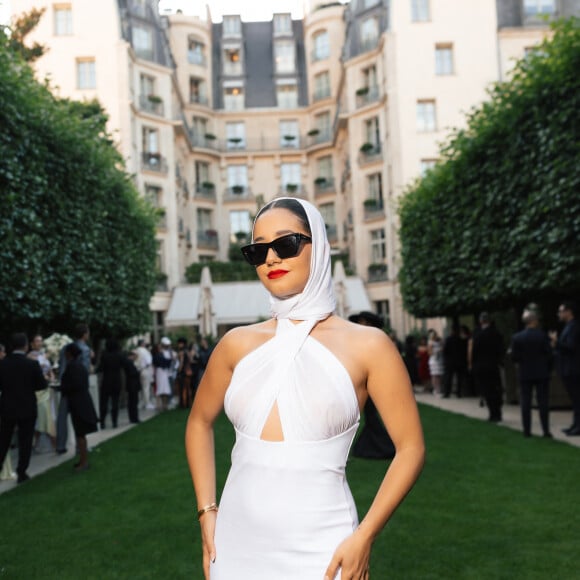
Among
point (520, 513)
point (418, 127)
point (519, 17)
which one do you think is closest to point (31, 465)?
point (520, 513)

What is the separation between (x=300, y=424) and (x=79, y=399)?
9.66m

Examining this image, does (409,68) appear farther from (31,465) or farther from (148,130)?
(31,465)

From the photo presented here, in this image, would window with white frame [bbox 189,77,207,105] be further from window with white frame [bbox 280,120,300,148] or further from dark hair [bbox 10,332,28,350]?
dark hair [bbox 10,332,28,350]

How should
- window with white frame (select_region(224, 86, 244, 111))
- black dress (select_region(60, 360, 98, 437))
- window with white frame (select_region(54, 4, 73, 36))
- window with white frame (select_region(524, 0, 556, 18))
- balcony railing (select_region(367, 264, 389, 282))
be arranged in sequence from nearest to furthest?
black dress (select_region(60, 360, 98, 437))
window with white frame (select_region(524, 0, 556, 18))
window with white frame (select_region(54, 4, 73, 36))
balcony railing (select_region(367, 264, 389, 282))
window with white frame (select_region(224, 86, 244, 111))

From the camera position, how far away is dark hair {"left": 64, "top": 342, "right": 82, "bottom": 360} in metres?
11.3

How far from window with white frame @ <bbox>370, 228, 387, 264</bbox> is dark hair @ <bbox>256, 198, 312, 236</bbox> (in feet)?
127

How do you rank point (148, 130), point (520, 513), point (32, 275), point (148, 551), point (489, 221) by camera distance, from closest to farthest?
point (148, 551)
point (520, 513)
point (32, 275)
point (489, 221)
point (148, 130)

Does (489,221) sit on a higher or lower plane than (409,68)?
lower

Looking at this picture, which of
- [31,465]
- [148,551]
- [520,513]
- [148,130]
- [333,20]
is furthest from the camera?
[333,20]

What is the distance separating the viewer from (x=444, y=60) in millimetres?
37688

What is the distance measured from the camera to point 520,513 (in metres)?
7.20

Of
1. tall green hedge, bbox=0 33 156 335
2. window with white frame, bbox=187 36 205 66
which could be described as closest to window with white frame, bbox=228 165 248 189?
window with white frame, bbox=187 36 205 66

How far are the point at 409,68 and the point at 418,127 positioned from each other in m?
2.99

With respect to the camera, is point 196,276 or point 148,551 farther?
point 196,276
